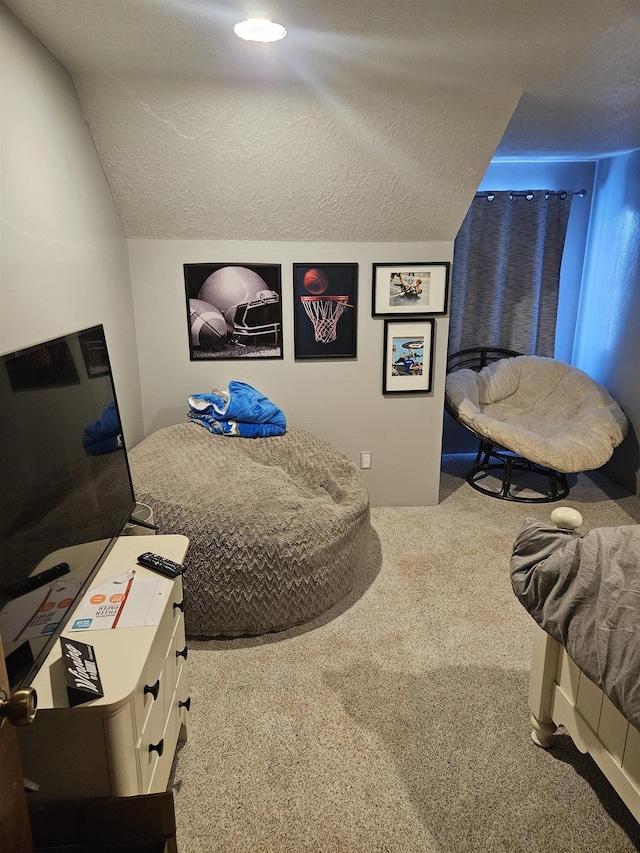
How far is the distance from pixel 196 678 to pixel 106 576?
0.81 meters

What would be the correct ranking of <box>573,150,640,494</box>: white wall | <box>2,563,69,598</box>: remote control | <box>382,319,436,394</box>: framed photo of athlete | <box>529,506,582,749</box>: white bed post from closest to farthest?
<box>2,563,69,598</box>: remote control, <box>529,506,582,749</box>: white bed post, <box>382,319,436,394</box>: framed photo of athlete, <box>573,150,640,494</box>: white wall

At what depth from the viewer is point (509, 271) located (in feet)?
14.6

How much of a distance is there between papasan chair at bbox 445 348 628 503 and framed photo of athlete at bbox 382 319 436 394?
49cm

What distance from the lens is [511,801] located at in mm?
1726

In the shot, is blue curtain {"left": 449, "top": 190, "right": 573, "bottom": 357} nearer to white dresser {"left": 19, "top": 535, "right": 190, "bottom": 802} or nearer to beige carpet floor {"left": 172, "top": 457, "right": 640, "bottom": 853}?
beige carpet floor {"left": 172, "top": 457, "right": 640, "bottom": 853}

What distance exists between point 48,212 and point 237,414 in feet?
4.72

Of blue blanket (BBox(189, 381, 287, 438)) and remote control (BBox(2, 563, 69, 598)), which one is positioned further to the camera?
blue blanket (BBox(189, 381, 287, 438))

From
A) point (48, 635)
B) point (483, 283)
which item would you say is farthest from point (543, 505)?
point (48, 635)

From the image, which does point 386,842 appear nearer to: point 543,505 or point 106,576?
point 106,576

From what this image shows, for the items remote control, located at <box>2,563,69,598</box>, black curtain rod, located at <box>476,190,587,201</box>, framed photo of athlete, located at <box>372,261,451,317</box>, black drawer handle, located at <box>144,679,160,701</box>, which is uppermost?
black curtain rod, located at <box>476,190,587,201</box>

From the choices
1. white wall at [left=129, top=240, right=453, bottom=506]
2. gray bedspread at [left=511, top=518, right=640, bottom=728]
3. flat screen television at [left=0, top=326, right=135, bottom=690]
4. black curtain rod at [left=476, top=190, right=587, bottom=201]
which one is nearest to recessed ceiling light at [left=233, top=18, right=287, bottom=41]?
flat screen television at [left=0, top=326, right=135, bottom=690]

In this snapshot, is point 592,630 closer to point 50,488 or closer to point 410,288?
point 50,488

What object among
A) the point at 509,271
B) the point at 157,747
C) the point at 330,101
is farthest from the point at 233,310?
the point at 157,747

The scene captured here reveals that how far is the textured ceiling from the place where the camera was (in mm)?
1908
